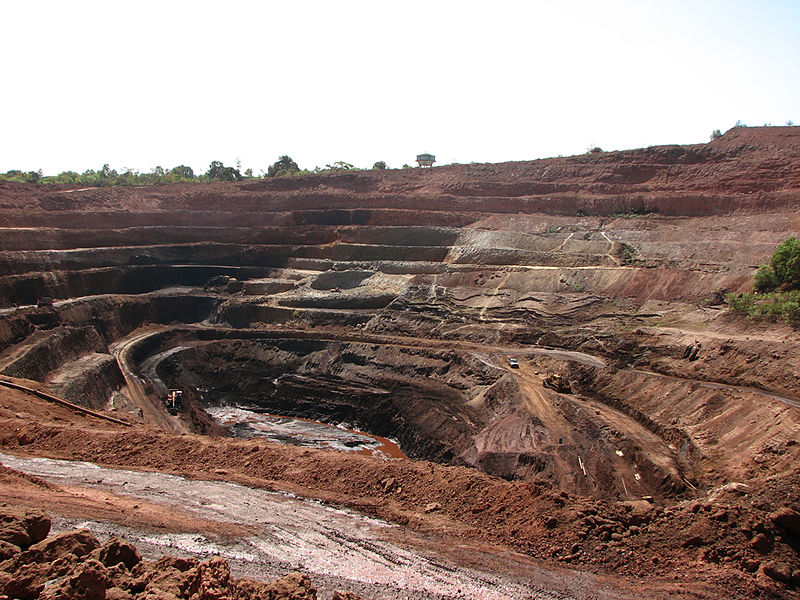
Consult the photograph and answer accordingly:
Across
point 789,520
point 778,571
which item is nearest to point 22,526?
point 778,571

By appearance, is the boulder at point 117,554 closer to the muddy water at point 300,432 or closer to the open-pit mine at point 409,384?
the open-pit mine at point 409,384

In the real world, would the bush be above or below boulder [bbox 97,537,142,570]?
above

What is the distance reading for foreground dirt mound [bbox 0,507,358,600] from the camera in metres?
7.29

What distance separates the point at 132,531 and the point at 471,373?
910 inches

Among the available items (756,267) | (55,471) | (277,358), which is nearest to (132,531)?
(55,471)

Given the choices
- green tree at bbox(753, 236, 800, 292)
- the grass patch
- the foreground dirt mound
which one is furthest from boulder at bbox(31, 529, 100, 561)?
green tree at bbox(753, 236, 800, 292)

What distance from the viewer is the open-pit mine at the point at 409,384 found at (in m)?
12.2

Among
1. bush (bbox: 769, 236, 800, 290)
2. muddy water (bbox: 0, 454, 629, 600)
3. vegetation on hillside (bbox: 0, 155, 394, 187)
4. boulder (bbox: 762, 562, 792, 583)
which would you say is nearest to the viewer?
muddy water (bbox: 0, 454, 629, 600)

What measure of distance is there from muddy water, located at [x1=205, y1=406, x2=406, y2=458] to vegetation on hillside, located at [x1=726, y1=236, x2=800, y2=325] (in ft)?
60.5

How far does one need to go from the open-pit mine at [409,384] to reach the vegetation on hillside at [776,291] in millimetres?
868

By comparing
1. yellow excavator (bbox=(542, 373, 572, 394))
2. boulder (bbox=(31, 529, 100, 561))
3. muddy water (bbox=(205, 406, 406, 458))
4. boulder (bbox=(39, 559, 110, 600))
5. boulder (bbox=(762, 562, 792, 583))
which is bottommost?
muddy water (bbox=(205, 406, 406, 458))

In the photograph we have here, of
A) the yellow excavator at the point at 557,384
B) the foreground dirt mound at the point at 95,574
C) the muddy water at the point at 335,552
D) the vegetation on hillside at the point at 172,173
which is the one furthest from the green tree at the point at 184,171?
the foreground dirt mound at the point at 95,574

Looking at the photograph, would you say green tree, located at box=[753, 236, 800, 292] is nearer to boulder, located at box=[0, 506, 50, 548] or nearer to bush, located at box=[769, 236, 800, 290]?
bush, located at box=[769, 236, 800, 290]

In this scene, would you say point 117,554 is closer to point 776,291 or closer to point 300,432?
point 300,432
